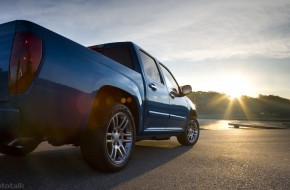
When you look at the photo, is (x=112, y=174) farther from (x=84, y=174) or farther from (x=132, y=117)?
(x=132, y=117)

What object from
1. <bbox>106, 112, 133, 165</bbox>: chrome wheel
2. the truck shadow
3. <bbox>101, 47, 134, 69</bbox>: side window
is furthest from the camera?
<bbox>101, 47, 134, 69</bbox>: side window

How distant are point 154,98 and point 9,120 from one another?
2.63 metres

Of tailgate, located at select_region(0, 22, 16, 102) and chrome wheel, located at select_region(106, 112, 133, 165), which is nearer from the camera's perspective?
tailgate, located at select_region(0, 22, 16, 102)

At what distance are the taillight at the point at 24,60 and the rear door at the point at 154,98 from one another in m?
2.17

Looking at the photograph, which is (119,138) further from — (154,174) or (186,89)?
(186,89)

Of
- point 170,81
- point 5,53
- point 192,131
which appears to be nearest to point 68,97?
point 5,53

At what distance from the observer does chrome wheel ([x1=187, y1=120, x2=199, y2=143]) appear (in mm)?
7184

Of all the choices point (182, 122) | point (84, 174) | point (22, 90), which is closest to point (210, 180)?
point (84, 174)

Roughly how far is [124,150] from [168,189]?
1.17 meters

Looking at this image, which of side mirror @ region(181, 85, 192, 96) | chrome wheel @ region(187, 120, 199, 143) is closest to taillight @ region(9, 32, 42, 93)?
side mirror @ region(181, 85, 192, 96)

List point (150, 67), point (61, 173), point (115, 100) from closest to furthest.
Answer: point (61, 173) → point (115, 100) → point (150, 67)

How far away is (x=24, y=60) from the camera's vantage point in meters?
2.72

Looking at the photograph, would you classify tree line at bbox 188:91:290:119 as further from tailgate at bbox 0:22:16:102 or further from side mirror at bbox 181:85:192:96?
tailgate at bbox 0:22:16:102

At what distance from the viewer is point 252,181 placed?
127 inches
